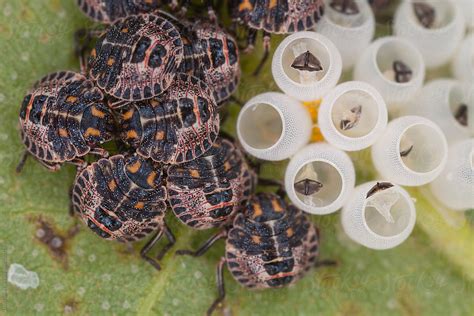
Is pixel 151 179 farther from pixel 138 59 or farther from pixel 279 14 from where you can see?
pixel 279 14

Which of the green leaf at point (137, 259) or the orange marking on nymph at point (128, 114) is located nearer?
the orange marking on nymph at point (128, 114)

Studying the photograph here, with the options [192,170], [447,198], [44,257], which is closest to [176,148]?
[192,170]

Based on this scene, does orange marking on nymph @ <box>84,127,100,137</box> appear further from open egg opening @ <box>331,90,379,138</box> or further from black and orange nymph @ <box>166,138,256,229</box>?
open egg opening @ <box>331,90,379,138</box>

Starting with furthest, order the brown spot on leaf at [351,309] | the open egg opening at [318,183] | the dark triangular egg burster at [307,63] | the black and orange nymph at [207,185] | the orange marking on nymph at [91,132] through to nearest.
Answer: the brown spot on leaf at [351,309] < the black and orange nymph at [207,185] < the orange marking on nymph at [91,132] < the open egg opening at [318,183] < the dark triangular egg burster at [307,63]

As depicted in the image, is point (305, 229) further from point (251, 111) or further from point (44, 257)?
point (44, 257)

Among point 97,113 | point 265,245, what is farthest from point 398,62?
point 97,113

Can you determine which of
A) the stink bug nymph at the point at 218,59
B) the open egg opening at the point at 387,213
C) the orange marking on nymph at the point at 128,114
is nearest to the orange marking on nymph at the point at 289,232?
the open egg opening at the point at 387,213

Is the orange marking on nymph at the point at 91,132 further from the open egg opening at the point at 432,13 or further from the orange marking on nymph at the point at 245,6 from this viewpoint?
the open egg opening at the point at 432,13
